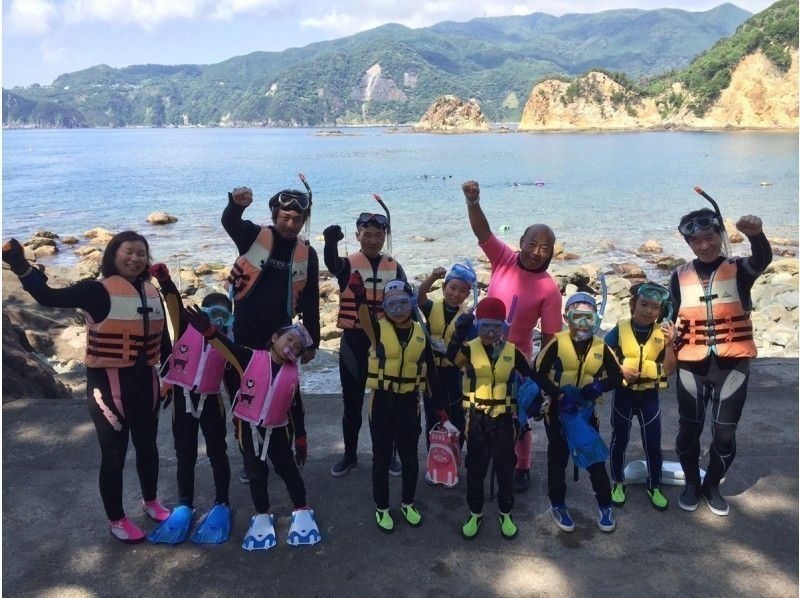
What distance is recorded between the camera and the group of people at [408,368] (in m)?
3.84

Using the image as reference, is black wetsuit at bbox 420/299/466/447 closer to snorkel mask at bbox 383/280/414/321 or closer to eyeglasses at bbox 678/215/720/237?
snorkel mask at bbox 383/280/414/321

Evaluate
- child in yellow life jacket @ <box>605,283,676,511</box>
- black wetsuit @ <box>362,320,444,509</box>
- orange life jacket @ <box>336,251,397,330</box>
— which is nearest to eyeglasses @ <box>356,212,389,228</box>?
orange life jacket @ <box>336,251,397,330</box>

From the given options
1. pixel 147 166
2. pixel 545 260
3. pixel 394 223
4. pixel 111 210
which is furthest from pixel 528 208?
pixel 147 166

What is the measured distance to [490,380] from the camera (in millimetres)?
3900

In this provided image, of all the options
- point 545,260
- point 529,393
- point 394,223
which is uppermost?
point 545,260

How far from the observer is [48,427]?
5.57m

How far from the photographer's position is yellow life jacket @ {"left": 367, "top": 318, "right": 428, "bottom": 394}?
403 cm

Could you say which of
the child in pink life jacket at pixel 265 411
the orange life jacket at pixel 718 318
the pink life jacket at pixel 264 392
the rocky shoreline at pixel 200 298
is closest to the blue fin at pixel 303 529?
the child in pink life jacket at pixel 265 411

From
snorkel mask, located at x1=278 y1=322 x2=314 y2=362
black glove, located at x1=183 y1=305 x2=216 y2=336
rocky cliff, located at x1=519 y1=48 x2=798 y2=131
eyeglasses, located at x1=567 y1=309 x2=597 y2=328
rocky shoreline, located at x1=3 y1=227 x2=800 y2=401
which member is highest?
rocky cliff, located at x1=519 y1=48 x2=798 y2=131

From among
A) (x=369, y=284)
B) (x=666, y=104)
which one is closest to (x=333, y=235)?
(x=369, y=284)

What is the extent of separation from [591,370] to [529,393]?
455mm

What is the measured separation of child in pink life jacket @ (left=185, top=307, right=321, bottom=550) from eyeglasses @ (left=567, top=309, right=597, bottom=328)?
1814mm

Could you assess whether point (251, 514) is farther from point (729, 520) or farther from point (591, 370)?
point (729, 520)

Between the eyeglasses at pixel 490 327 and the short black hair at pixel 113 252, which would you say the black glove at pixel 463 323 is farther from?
the short black hair at pixel 113 252
